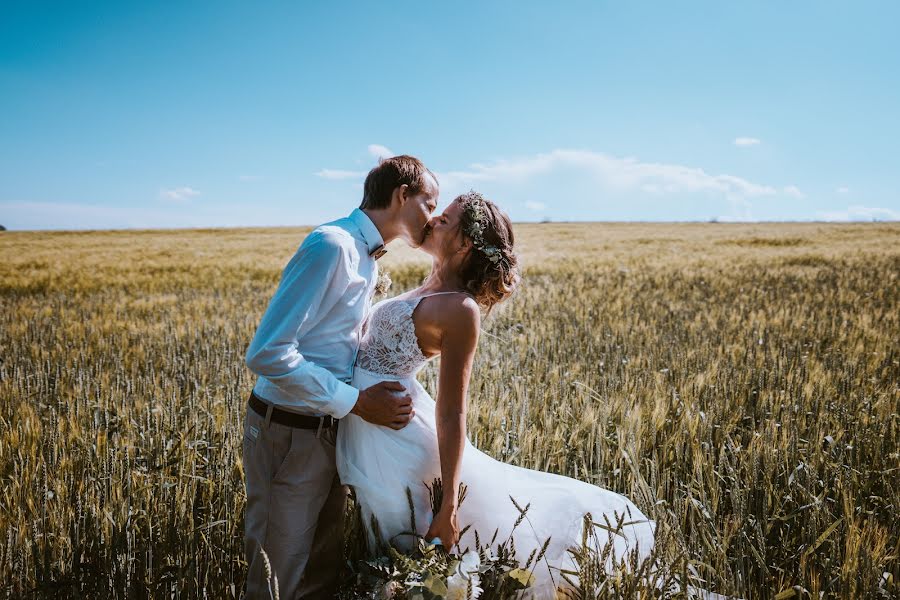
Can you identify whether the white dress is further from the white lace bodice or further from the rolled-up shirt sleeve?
the rolled-up shirt sleeve

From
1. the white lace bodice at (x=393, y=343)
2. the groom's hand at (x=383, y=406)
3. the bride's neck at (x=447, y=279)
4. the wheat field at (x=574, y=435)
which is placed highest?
the bride's neck at (x=447, y=279)

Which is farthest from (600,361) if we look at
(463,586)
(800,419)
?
(463,586)

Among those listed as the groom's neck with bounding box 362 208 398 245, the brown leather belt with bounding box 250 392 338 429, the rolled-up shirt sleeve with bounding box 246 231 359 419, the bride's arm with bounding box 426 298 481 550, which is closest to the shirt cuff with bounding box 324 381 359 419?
the rolled-up shirt sleeve with bounding box 246 231 359 419

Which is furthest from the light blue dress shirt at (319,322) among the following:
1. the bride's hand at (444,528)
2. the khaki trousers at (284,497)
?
the bride's hand at (444,528)

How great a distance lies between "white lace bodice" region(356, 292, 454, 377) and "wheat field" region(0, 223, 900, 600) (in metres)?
0.95

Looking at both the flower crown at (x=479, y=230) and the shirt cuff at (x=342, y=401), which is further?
the flower crown at (x=479, y=230)

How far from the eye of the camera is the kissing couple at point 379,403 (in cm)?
174

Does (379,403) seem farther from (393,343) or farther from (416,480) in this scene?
(416,480)

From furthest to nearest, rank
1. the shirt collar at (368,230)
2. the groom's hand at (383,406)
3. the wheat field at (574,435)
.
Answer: the wheat field at (574,435) < the shirt collar at (368,230) < the groom's hand at (383,406)

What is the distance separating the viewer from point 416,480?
187cm

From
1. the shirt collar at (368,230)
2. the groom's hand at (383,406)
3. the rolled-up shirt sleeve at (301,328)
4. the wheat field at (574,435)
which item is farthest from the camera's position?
the wheat field at (574,435)

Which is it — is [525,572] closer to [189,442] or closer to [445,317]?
[445,317]

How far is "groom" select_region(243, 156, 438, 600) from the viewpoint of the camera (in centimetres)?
169

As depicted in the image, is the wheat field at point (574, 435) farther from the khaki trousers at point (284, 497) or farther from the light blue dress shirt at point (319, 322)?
the light blue dress shirt at point (319, 322)
